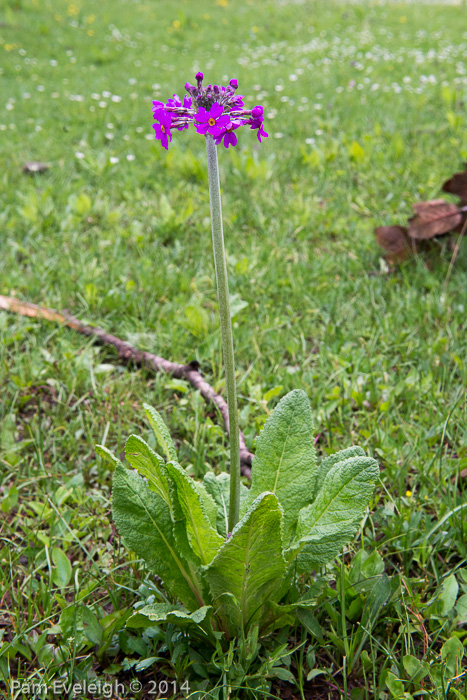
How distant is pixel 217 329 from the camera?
8.71ft

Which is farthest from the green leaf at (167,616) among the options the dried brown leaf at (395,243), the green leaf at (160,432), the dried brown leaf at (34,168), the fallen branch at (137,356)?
the dried brown leaf at (34,168)

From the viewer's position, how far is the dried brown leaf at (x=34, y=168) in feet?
15.2

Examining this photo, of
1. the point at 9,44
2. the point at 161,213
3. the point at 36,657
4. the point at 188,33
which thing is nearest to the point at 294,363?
the point at 36,657

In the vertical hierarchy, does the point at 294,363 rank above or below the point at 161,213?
below

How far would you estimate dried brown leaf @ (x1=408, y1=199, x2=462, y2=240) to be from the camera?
9.85ft

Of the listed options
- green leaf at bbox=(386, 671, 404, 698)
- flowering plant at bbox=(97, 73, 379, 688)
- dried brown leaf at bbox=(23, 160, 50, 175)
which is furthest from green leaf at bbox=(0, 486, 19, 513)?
dried brown leaf at bbox=(23, 160, 50, 175)

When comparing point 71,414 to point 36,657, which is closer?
point 36,657

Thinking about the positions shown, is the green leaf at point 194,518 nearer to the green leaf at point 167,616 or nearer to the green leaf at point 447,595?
the green leaf at point 167,616

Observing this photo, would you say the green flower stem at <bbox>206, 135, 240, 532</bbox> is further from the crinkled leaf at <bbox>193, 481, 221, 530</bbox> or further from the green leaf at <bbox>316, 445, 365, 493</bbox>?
the green leaf at <bbox>316, 445, 365, 493</bbox>

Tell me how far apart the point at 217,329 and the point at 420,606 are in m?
1.56

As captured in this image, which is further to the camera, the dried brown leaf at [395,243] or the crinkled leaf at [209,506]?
the dried brown leaf at [395,243]

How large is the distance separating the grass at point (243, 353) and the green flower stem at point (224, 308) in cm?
42

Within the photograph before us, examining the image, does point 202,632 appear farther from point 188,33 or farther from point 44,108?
point 188,33

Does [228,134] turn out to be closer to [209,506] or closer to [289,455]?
[289,455]
